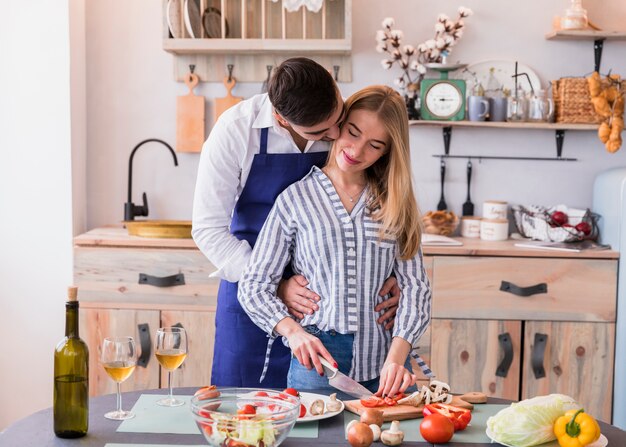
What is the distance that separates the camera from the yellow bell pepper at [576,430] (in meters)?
1.41

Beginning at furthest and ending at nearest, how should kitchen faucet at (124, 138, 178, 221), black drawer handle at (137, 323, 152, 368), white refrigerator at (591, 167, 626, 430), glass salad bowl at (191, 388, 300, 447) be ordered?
kitchen faucet at (124, 138, 178, 221)
black drawer handle at (137, 323, 152, 368)
white refrigerator at (591, 167, 626, 430)
glass salad bowl at (191, 388, 300, 447)

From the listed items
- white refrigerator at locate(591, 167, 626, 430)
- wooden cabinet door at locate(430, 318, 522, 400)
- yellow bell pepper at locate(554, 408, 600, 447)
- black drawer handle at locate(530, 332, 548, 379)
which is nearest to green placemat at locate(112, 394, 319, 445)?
yellow bell pepper at locate(554, 408, 600, 447)

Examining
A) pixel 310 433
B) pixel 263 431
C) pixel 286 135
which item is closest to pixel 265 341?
pixel 286 135

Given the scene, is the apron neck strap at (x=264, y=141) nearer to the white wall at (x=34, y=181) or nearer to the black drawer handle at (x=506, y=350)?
the black drawer handle at (x=506, y=350)

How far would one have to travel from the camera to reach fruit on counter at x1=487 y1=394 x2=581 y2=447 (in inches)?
56.2

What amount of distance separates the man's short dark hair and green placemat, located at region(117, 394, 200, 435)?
2.06 feet

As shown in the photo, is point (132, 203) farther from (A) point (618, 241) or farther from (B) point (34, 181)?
(A) point (618, 241)

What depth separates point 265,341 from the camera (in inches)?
88.8

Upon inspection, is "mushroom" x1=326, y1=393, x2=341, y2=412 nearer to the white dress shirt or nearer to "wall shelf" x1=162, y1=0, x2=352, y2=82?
the white dress shirt

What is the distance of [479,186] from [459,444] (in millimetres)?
2295

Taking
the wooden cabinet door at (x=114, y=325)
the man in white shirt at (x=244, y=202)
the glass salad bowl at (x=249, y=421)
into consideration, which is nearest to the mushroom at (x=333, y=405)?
the glass salad bowl at (x=249, y=421)

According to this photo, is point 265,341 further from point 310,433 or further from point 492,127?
point 492,127

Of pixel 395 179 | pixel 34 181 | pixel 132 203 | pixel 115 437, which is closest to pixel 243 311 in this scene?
pixel 395 179

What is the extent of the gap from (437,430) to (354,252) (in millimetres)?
577
